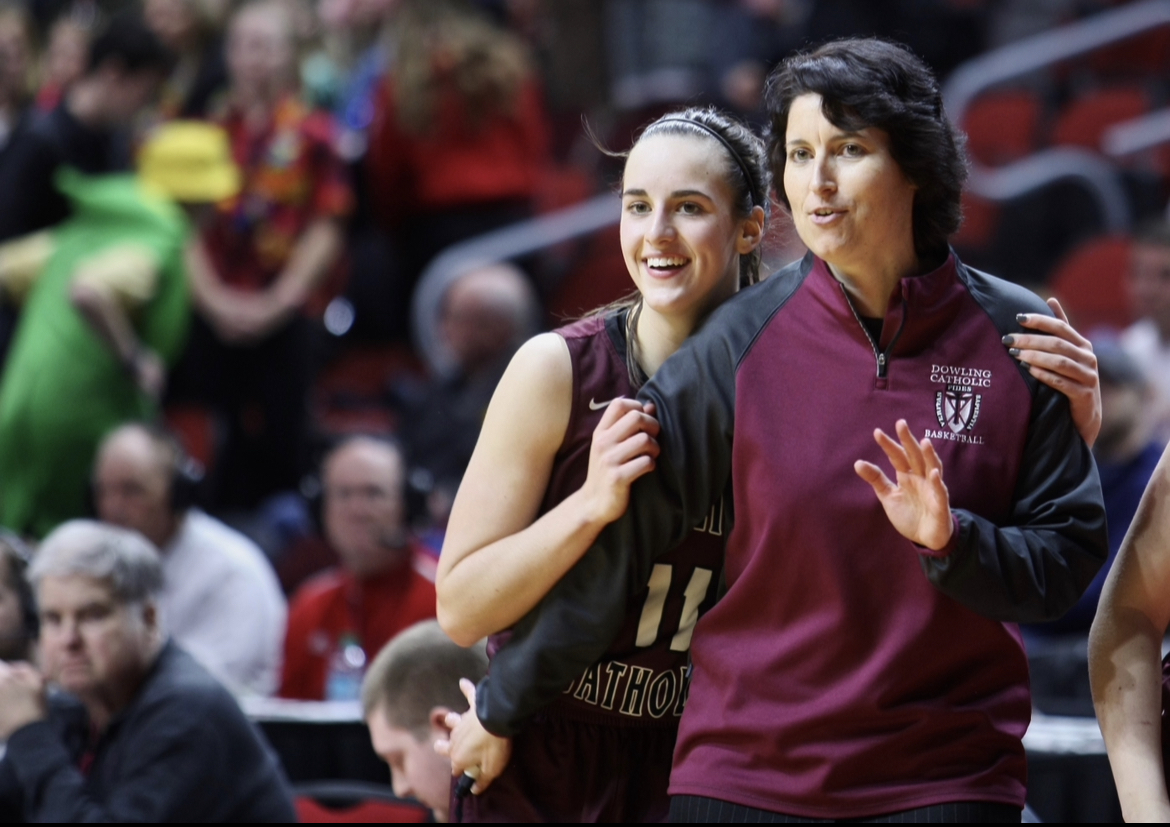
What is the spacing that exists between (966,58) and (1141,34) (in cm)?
94

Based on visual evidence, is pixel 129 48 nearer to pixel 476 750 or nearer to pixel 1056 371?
pixel 476 750

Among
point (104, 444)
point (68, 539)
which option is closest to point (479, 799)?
point (68, 539)

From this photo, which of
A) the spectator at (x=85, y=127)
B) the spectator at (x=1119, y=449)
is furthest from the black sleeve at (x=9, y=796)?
the spectator at (x=85, y=127)

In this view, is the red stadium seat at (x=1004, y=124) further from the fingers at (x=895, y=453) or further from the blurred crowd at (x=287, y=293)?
the fingers at (x=895, y=453)

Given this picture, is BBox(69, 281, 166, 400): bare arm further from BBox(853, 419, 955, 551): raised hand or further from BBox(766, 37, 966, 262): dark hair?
BBox(853, 419, 955, 551): raised hand

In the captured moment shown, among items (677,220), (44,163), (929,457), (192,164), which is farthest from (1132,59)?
(929,457)

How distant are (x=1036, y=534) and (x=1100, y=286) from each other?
5.77 meters

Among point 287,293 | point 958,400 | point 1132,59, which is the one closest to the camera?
point 958,400

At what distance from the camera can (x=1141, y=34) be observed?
888cm

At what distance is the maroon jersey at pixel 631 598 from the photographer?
7.79 ft

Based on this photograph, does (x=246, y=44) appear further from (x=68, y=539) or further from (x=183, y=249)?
(x=68, y=539)

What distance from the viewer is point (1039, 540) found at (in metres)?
2.00

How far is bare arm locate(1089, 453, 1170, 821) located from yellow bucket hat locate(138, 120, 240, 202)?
5.06 meters

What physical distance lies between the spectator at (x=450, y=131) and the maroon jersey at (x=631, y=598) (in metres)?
4.45
